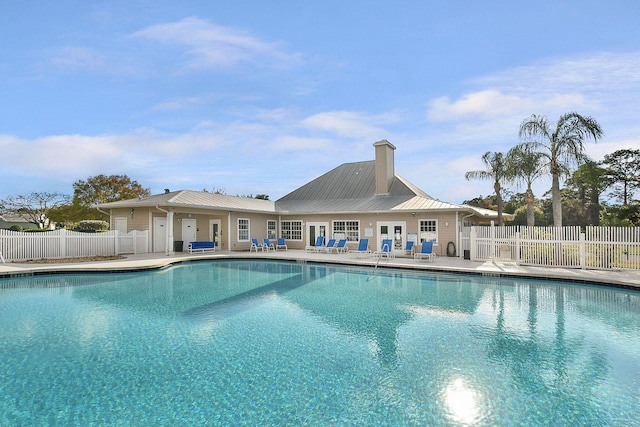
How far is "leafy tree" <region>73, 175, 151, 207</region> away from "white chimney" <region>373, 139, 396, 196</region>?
2280 centimetres

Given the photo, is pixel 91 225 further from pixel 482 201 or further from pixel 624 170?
pixel 624 170

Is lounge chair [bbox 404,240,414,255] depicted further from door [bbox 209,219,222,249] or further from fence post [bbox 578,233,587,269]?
door [bbox 209,219,222,249]

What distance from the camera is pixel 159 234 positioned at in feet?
56.9

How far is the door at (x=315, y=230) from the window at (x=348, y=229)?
599 millimetres

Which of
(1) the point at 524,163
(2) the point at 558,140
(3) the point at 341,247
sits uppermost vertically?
(2) the point at 558,140

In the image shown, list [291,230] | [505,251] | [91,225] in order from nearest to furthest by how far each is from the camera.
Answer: [505,251]
[291,230]
[91,225]

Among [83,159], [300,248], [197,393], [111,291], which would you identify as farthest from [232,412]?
[83,159]

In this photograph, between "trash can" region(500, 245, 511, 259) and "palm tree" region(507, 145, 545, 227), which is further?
"palm tree" region(507, 145, 545, 227)

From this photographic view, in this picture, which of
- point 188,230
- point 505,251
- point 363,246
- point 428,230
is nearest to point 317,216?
point 363,246

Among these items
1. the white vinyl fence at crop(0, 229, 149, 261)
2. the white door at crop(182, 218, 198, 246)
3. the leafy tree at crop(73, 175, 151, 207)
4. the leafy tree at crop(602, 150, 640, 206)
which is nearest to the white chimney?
the white door at crop(182, 218, 198, 246)

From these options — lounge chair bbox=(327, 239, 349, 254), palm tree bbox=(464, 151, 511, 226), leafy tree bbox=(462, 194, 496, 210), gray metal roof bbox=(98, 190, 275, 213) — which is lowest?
lounge chair bbox=(327, 239, 349, 254)

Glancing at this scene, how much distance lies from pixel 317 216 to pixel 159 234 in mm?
8571

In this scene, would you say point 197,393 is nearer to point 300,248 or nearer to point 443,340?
point 443,340

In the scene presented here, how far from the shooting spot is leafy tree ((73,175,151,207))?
2861cm
